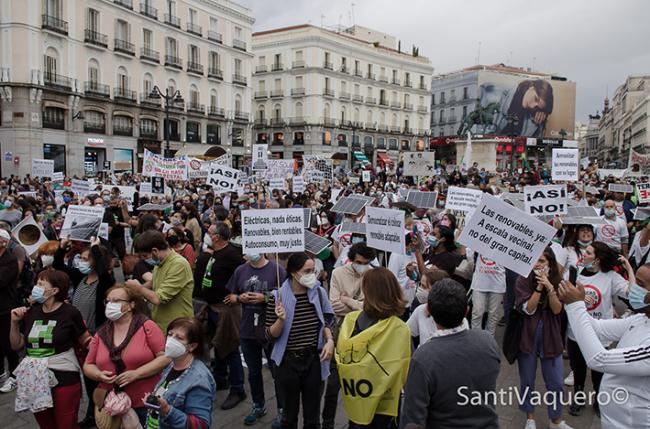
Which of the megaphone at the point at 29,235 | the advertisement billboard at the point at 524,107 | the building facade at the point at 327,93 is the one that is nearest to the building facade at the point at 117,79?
the building facade at the point at 327,93

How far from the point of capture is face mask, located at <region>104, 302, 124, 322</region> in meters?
3.69

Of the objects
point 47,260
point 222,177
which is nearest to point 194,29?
point 222,177

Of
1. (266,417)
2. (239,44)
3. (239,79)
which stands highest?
(239,44)

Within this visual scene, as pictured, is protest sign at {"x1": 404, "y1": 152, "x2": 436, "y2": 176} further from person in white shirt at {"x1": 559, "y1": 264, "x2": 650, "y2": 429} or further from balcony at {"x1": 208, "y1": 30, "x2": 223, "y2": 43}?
balcony at {"x1": 208, "y1": 30, "x2": 223, "y2": 43}

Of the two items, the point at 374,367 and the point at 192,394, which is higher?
the point at 374,367

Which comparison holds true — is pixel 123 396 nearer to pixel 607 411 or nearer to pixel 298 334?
pixel 298 334

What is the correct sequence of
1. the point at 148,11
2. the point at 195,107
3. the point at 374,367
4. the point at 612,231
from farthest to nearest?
the point at 195,107, the point at 148,11, the point at 612,231, the point at 374,367

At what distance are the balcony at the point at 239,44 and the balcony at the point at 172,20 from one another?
6144 mm

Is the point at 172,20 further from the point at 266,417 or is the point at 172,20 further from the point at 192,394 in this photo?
the point at 192,394

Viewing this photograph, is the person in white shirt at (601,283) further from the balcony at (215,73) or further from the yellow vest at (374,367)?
the balcony at (215,73)

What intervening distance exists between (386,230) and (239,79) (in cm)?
4541

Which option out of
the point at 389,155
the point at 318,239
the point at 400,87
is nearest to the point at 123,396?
the point at 318,239

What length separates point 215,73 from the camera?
150 feet

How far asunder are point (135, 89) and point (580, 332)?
40.4 metres
